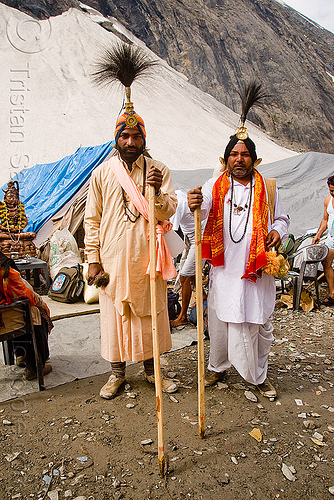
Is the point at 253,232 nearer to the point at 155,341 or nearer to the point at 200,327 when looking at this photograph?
the point at 200,327

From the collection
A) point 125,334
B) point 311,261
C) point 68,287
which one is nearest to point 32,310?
point 125,334

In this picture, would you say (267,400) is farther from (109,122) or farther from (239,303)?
(109,122)

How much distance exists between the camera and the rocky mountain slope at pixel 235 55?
36.5m

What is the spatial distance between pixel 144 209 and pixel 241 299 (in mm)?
969

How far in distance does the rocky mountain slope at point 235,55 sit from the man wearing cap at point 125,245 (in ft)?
117

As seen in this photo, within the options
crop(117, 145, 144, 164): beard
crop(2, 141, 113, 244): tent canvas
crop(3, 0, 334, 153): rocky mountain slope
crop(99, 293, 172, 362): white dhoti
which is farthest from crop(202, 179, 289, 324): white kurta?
crop(3, 0, 334, 153): rocky mountain slope

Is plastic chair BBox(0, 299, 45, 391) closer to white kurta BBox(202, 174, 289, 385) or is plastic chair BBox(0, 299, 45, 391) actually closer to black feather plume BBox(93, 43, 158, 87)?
white kurta BBox(202, 174, 289, 385)

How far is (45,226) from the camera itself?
336 inches

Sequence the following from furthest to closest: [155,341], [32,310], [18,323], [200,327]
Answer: [32,310] < [18,323] < [200,327] < [155,341]

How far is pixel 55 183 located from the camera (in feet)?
31.4

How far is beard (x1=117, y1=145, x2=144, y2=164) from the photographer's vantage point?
9.10 ft

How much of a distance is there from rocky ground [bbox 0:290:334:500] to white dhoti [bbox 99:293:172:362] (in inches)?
14.8

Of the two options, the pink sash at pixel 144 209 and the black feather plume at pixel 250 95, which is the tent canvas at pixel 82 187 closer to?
the black feather plume at pixel 250 95

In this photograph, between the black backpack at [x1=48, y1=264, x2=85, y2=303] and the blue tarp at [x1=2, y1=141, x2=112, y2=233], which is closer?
the black backpack at [x1=48, y1=264, x2=85, y2=303]
